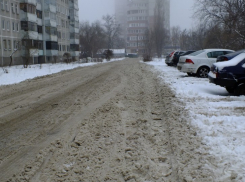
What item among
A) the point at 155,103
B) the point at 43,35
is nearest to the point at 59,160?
the point at 155,103

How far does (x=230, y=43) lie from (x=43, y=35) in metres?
37.6

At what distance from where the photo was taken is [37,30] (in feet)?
174

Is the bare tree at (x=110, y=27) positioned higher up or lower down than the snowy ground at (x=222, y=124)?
higher up

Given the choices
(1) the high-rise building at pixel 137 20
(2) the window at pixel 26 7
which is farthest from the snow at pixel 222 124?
(1) the high-rise building at pixel 137 20

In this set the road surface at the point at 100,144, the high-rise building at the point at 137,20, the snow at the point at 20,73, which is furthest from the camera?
the high-rise building at the point at 137,20

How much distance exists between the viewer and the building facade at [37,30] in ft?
132

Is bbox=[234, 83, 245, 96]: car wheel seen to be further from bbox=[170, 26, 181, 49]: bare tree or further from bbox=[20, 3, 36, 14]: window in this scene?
bbox=[170, 26, 181, 49]: bare tree

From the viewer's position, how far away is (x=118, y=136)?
16.0 feet

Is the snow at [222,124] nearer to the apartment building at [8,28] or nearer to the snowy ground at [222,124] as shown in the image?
the snowy ground at [222,124]

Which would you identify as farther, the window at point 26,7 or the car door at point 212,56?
the window at point 26,7

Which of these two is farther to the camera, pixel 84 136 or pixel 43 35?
Answer: pixel 43 35

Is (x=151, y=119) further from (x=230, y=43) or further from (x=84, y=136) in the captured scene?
(x=230, y=43)

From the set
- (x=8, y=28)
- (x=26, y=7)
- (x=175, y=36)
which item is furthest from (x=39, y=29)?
(x=175, y=36)

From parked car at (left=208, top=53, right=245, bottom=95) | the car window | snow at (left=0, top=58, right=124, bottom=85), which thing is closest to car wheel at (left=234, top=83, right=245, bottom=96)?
parked car at (left=208, top=53, right=245, bottom=95)
